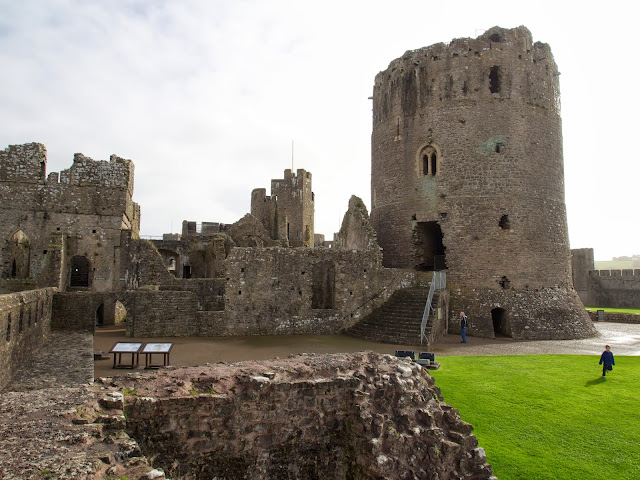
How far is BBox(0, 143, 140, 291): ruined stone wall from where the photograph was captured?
18.5 metres

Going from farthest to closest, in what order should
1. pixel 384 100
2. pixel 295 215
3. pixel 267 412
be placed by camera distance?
1. pixel 295 215
2. pixel 384 100
3. pixel 267 412

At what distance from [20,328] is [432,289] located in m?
12.3

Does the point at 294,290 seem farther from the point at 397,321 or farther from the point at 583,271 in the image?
the point at 583,271

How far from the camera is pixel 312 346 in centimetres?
1479

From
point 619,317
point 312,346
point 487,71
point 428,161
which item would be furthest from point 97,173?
point 619,317

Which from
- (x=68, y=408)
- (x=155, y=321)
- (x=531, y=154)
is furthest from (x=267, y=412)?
(x=531, y=154)

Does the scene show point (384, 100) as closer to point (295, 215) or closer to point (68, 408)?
point (295, 215)

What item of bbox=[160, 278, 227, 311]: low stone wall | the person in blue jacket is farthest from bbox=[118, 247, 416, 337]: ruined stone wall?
the person in blue jacket

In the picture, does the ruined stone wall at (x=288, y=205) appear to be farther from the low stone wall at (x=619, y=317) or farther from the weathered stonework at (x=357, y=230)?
the low stone wall at (x=619, y=317)

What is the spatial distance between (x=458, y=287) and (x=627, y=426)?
10.7 m

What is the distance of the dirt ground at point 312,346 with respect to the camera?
43.0 feet

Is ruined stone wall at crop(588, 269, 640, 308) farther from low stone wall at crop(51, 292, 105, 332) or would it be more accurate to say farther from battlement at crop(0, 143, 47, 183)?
battlement at crop(0, 143, 47, 183)

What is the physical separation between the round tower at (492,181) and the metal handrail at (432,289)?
1.76 feet

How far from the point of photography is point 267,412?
618cm
